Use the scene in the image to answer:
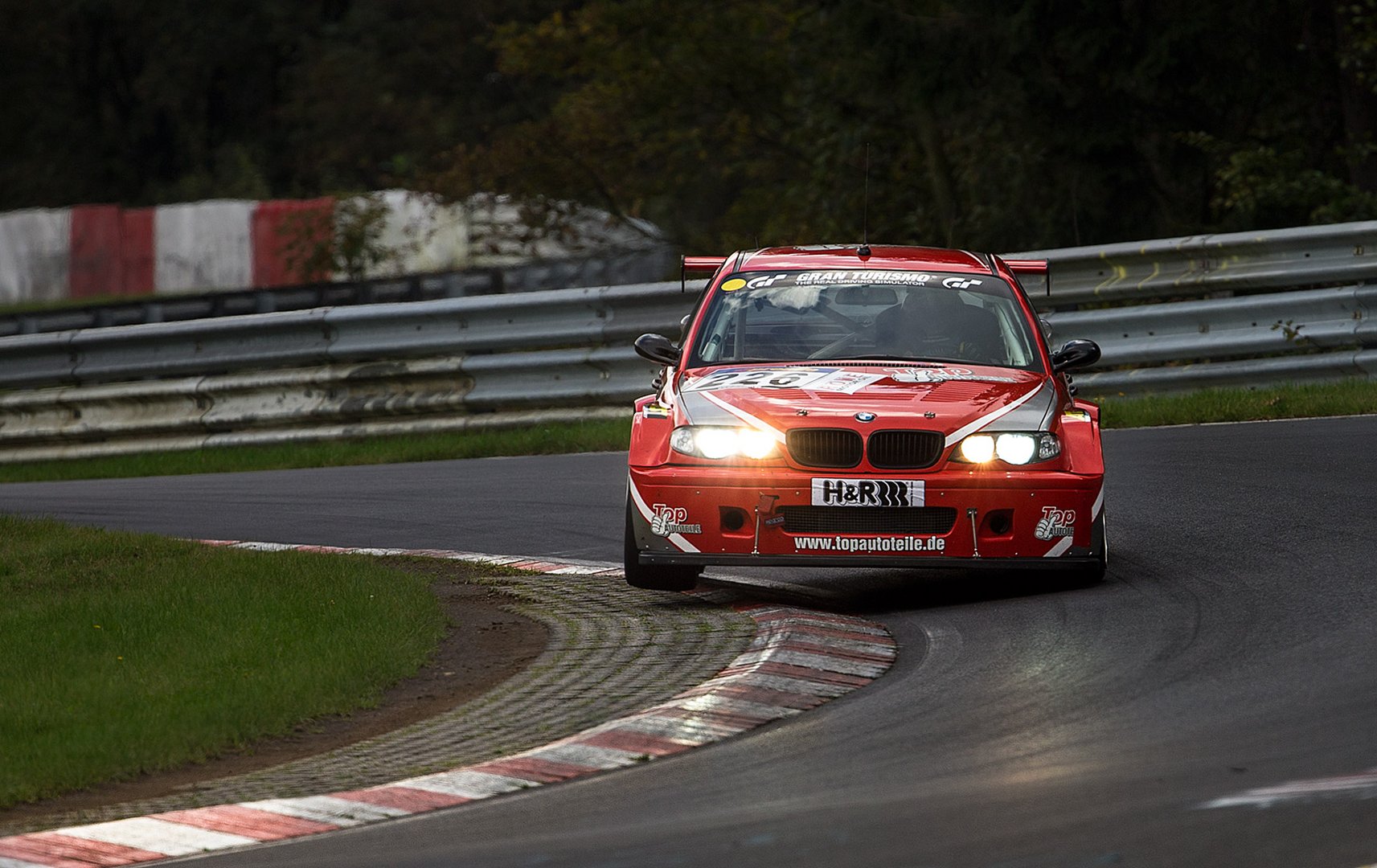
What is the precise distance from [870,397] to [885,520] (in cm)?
58

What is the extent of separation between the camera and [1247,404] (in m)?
14.6

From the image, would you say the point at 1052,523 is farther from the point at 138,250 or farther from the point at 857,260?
the point at 138,250

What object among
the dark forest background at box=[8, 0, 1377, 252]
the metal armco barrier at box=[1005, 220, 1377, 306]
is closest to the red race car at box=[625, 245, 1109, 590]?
the metal armco barrier at box=[1005, 220, 1377, 306]

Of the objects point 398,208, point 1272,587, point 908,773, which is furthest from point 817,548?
point 398,208

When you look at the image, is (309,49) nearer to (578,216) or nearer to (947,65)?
(578,216)

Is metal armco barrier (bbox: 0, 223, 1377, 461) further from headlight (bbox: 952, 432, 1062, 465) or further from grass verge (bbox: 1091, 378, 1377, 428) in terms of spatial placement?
headlight (bbox: 952, 432, 1062, 465)

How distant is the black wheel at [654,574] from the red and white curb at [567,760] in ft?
2.95

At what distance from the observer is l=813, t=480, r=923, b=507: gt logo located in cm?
823

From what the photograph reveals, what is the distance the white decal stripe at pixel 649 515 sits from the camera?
848cm

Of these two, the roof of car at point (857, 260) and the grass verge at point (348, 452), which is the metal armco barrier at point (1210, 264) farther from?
the roof of car at point (857, 260)

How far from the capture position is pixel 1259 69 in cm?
2078

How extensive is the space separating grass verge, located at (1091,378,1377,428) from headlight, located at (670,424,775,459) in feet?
22.0

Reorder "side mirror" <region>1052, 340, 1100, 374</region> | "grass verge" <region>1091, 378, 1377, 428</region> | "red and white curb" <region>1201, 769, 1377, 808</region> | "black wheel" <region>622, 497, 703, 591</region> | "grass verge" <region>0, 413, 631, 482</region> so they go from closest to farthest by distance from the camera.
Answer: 1. "red and white curb" <region>1201, 769, 1377, 808</region>
2. "black wheel" <region>622, 497, 703, 591</region>
3. "side mirror" <region>1052, 340, 1100, 374</region>
4. "grass verge" <region>1091, 378, 1377, 428</region>
5. "grass verge" <region>0, 413, 631, 482</region>

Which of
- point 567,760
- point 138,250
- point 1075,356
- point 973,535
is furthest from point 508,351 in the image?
point 138,250
